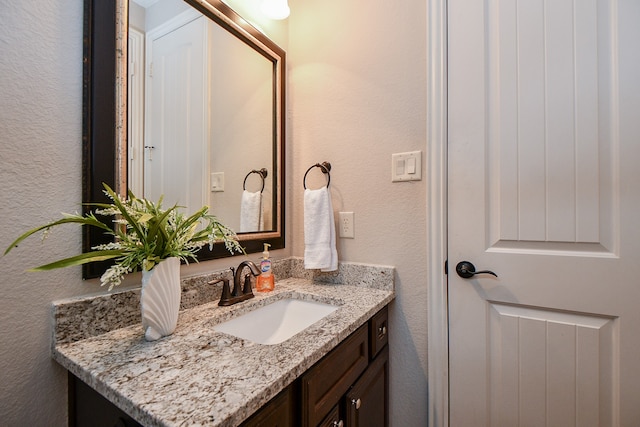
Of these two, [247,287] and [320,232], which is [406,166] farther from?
[247,287]

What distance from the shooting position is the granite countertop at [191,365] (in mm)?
429

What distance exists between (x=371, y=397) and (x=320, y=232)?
64 cm

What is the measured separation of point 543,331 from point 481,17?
111 centimetres

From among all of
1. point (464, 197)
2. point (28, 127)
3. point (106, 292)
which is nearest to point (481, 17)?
point (464, 197)

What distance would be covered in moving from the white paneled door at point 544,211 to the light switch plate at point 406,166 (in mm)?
126

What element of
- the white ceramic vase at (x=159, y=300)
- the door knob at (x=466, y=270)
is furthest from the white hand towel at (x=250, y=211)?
the door knob at (x=466, y=270)

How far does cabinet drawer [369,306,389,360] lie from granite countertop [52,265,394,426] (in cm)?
14

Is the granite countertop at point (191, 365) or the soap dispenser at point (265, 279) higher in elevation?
the soap dispenser at point (265, 279)

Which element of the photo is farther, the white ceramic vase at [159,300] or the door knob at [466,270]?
the door knob at [466,270]

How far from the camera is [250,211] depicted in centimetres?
118

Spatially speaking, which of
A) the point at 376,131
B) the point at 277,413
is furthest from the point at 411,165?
the point at 277,413

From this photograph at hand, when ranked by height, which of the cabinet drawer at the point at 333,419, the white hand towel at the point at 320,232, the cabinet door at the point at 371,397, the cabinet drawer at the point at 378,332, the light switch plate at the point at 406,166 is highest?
the light switch plate at the point at 406,166

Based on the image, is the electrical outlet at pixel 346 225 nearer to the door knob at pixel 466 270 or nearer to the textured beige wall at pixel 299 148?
the textured beige wall at pixel 299 148

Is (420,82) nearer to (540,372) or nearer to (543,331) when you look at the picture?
(543,331)
